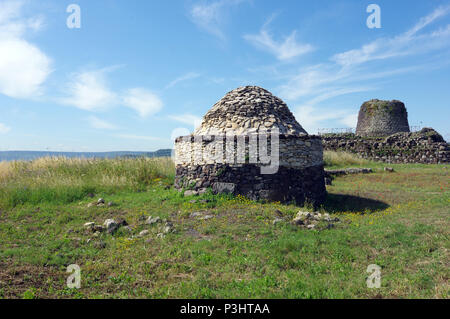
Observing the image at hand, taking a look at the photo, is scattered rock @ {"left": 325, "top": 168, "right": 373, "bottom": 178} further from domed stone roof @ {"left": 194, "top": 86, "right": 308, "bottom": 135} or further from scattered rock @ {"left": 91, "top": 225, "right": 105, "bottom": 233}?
scattered rock @ {"left": 91, "top": 225, "right": 105, "bottom": 233}

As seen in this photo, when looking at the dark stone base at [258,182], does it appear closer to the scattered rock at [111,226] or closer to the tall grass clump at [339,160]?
the scattered rock at [111,226]

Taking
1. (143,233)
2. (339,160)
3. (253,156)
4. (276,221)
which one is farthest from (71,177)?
(339,160)

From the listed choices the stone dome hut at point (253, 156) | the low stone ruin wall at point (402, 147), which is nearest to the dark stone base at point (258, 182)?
the stone dome hut at point (253, 156)

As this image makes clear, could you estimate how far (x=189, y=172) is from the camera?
1037 centimetres

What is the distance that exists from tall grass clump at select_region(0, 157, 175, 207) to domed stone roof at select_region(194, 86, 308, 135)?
166 inches

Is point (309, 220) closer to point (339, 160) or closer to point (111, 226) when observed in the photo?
point (111, 226)

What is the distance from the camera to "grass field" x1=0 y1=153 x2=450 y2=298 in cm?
409

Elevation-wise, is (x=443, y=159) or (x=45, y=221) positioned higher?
(x=443, y=159)

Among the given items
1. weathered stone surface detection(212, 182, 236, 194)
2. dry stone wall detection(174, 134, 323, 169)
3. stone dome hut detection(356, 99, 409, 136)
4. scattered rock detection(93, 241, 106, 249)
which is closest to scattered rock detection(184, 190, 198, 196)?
weathered stone surface detection(212, 182, 236, 194)

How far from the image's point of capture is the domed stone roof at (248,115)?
33.3 feet

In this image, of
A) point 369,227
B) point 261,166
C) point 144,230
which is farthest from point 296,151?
point 144,230

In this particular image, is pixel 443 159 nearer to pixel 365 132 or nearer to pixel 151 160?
pixel 365 132

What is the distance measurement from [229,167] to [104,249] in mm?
4725

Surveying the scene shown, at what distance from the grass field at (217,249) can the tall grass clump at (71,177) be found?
111mm
